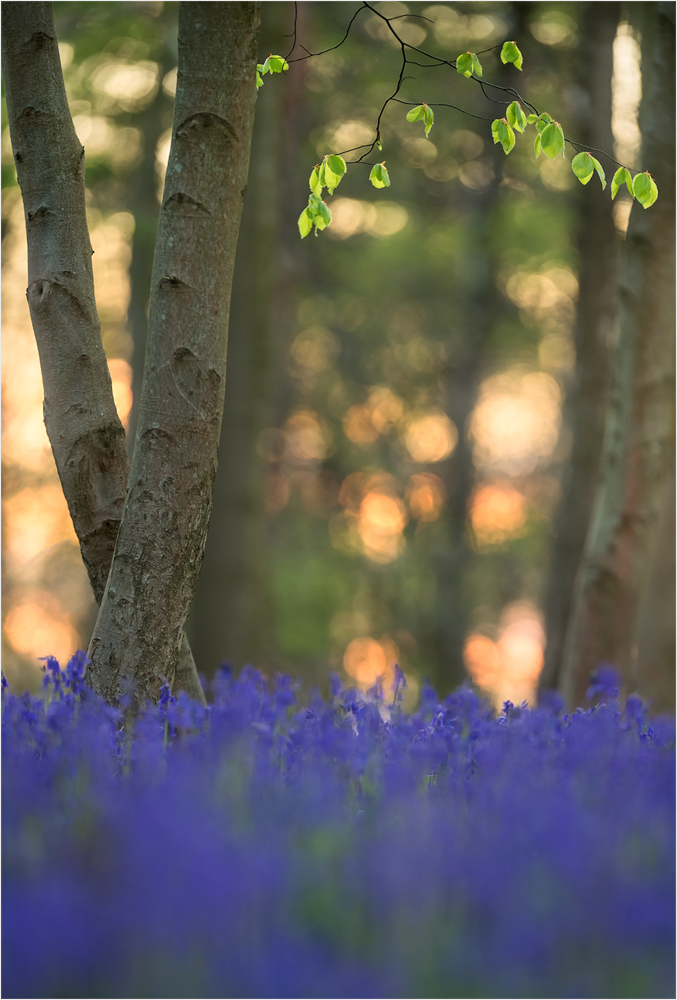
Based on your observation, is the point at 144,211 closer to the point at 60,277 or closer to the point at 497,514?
the point at 60,277

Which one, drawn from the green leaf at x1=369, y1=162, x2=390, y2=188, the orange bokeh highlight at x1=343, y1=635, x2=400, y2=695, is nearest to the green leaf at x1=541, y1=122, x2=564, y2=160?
the green leaf at x1=369, y1=162, x2=390, y2=188

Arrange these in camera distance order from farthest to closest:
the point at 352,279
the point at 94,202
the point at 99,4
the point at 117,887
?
the point at 352,279, the point at 94,202, the point at 99,4, the point at 117,887

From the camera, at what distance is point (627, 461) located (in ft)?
15.1

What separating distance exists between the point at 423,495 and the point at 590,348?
7903 millimetres

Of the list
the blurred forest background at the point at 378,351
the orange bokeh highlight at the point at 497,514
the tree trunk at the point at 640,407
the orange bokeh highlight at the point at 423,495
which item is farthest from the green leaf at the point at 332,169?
the orange bokeh highlight at the point at 497,514

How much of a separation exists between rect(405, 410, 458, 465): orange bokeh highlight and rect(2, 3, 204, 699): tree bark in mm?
12757

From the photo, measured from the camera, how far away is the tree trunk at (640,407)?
4547 mm

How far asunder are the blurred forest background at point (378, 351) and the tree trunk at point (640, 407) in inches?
12.4

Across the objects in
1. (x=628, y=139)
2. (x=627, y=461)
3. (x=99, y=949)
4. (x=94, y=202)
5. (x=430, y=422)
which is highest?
(x=430, y=422)

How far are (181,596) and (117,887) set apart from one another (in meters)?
1.32

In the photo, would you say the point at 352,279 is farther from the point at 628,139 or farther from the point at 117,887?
the point at 117,887

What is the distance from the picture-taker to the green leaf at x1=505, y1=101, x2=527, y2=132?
265 cm

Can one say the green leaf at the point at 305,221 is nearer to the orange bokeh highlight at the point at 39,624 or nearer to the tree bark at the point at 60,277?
the tree bark at the point at 60,277

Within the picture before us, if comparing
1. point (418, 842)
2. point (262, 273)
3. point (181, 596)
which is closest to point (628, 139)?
point (262, 273)
